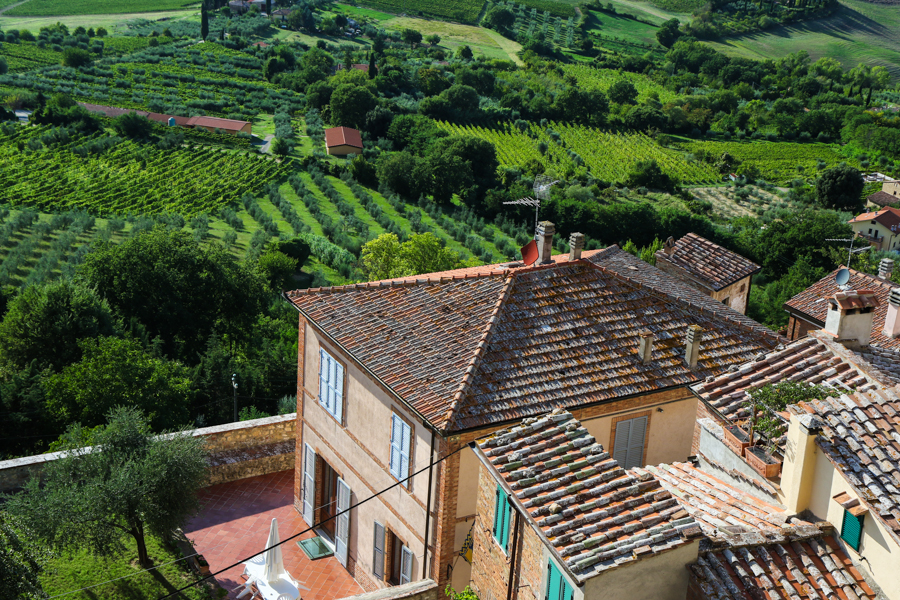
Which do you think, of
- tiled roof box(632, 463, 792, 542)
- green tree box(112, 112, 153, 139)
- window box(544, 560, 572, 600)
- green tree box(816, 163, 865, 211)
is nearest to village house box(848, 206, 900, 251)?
green tree box(816, 163, 865, 211)

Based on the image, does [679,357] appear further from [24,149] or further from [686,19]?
[686,19]

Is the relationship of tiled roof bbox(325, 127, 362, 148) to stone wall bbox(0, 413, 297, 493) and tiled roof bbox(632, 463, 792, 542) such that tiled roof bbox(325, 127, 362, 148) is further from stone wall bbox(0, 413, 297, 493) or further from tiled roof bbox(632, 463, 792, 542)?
tiled roof bbox(632, 463, 792, 542)

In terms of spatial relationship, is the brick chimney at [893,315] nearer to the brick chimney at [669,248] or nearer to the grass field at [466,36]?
the brick chimney at [669,248]

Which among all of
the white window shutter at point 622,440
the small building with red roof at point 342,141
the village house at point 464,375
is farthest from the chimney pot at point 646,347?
the small building with red roof at point 342,141

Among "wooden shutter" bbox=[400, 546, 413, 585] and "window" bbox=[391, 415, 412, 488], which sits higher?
"window" bbox=[391, 415, 412, 488]

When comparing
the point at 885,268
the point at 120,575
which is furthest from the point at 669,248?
the point at 120,575

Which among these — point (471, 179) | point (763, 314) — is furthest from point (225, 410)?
point (471, 179)
